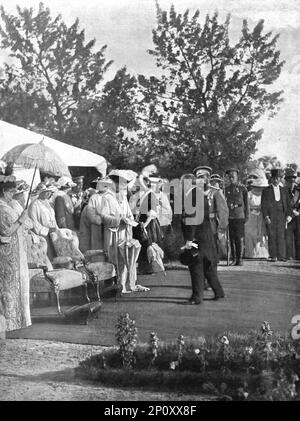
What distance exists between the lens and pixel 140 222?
8.82 m

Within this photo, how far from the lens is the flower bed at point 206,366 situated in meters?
6.03

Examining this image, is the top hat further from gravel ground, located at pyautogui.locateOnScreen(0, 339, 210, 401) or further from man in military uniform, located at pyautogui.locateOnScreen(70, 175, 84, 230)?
gravel ground, located at pyautogui.locateOnScreen(0, 339, 210, 401)

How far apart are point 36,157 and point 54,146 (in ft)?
1.08

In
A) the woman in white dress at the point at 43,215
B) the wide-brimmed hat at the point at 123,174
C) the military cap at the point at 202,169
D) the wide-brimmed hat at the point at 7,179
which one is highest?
the wide-brimmed hat at the point at 123,174

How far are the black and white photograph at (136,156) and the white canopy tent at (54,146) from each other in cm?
1

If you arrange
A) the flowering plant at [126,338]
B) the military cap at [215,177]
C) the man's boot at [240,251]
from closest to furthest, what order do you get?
the flowering plant at [126,338], the military cap at [215,177], the man's boot at [240,251]

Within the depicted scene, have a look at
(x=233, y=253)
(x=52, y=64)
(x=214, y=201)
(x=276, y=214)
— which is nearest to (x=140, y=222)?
(x=233, y=253)

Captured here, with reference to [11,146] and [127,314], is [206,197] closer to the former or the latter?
[127,314]

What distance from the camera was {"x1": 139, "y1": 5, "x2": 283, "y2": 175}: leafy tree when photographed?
7363 millimetres

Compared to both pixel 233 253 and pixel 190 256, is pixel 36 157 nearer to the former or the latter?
pixel 190 256

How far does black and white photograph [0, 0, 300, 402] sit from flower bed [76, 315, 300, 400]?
0.04 meters

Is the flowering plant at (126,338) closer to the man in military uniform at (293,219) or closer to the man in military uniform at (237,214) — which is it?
the man in military uniform at (237,214)

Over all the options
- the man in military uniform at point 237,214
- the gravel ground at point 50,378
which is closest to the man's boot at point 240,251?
the man in military uniform at point 237,214

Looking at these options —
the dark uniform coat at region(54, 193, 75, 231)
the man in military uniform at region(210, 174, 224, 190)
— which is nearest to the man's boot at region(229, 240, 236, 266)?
the man in military uniform at region(210, 174, 224, 190)
